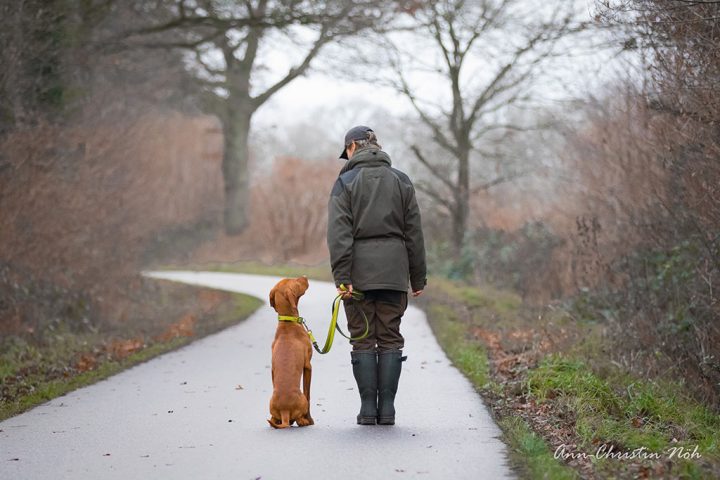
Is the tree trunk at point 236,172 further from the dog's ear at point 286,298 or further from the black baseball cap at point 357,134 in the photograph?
the dog's ear at point 286,298

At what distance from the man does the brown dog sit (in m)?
0.35

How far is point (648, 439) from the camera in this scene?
6.51 metres

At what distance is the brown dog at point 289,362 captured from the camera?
23.0ft

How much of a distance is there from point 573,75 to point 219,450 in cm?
1344

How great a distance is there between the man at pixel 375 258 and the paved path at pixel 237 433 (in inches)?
14.5

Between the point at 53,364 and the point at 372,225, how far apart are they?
5.45 m

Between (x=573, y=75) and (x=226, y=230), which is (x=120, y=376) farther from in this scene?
(x=226, y=230)

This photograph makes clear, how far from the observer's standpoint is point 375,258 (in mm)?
7223

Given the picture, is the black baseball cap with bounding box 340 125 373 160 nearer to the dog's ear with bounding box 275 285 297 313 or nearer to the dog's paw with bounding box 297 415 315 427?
the dog's ear with bounding box 275 285 297 313

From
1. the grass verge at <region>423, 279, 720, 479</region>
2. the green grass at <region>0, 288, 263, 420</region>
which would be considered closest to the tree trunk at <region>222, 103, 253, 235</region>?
the green grass at <region>0, 288, 263, 420</region>

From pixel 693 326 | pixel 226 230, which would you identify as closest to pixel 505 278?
pixel 693 326

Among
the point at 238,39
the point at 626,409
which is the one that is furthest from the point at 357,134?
the point at 238,39

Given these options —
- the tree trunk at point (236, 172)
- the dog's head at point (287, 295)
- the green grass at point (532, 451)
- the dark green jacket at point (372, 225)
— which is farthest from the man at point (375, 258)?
the tree trunk at point (236, 172)

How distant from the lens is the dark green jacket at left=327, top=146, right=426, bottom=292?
23.6ft
